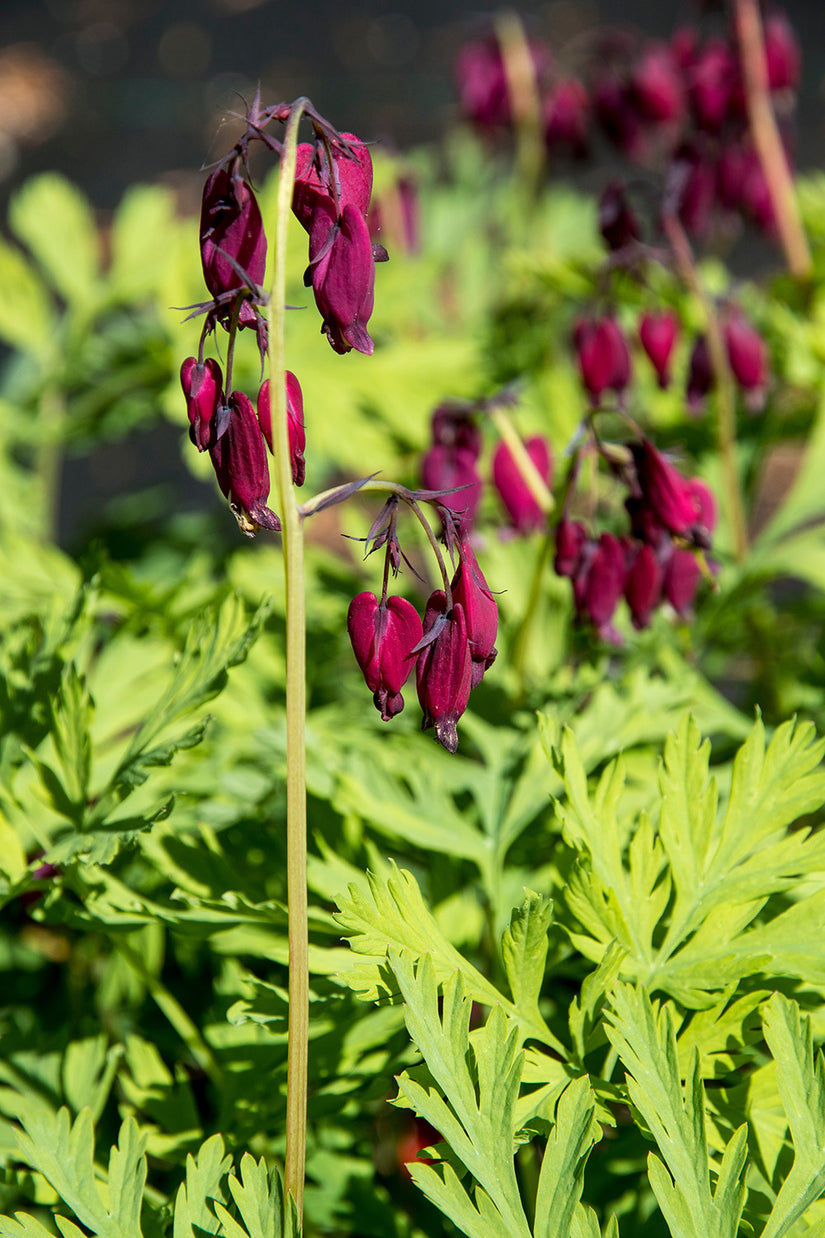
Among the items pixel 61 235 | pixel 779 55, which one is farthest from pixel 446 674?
pixel 779 55

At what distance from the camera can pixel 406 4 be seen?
7.41 m

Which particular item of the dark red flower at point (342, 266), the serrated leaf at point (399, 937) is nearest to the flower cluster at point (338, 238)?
the dark red flower at point (342, 266)

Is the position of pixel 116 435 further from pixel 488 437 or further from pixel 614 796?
pixel 614 796

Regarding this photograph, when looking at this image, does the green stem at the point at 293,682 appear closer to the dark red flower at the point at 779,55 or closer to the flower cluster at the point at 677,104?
the flower cluster at the point at 677,104

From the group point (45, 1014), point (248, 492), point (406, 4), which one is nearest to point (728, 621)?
Answer: point (248, 492)

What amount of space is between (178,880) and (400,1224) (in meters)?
0.42

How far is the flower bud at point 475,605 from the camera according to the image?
3.00 ft

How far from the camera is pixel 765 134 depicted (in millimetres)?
2426

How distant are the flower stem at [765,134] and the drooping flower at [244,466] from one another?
6.09ft

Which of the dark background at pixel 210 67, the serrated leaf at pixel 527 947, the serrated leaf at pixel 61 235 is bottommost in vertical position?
the serrated leaf at pixel 527 947

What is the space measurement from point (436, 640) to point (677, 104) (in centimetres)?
212

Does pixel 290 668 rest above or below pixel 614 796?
above

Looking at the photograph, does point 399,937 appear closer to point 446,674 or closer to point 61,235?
point 446,674

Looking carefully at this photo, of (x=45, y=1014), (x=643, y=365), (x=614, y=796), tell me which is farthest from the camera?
(x=643, y=365)
